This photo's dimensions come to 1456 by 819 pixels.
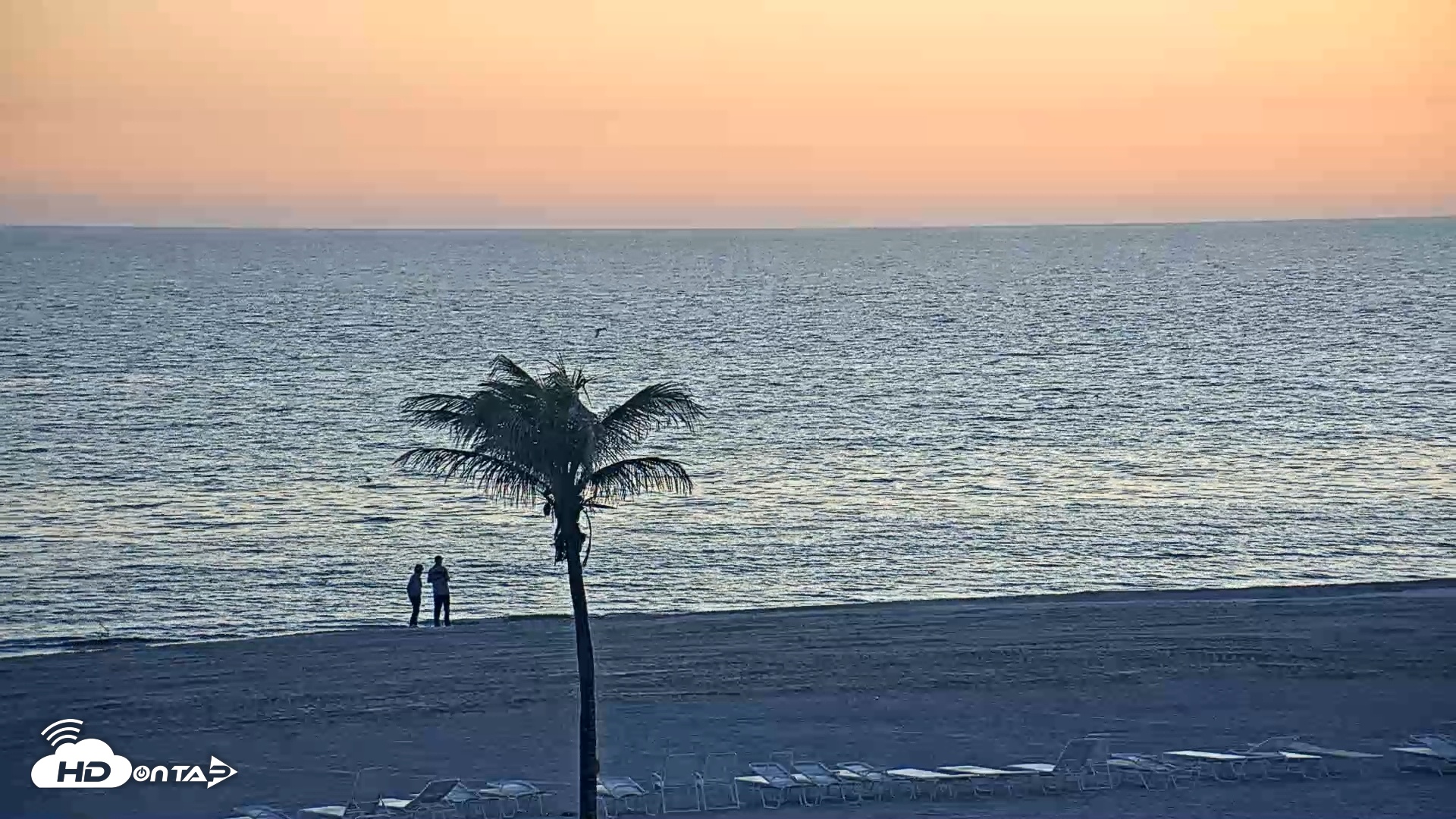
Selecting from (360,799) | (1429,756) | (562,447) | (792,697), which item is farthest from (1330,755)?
(360,799)

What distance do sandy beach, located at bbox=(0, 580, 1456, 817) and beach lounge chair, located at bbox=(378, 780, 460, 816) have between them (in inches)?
39.3

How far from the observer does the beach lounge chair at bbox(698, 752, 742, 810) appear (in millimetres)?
19031

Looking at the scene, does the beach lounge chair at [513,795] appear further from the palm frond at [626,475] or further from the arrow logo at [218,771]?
the palm frond at [626,475]

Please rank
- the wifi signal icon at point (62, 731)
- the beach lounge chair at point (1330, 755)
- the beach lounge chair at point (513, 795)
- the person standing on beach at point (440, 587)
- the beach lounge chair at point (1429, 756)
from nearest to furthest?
the beach lounge chair at point (513, 795) → the beach lounge chair at point (1429, 756) → the beach lounge chair at point (1330, 755) → the wifi signal icon at point (62, 731) → the person standing on beach at point (440, 587)

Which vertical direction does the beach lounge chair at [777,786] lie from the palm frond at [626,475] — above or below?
below

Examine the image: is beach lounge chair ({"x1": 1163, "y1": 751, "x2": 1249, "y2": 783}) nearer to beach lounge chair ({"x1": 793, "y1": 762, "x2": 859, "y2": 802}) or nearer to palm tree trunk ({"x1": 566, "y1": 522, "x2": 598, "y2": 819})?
beach lounge chair ({"x1": 793, "y1": 762, "x2": 859, "y2": 802})

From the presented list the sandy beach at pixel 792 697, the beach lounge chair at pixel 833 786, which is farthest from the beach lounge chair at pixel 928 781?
the beach lounge chair at pixel 833 786

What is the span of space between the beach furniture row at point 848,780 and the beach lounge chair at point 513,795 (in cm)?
2

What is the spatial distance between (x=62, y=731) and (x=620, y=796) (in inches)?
347

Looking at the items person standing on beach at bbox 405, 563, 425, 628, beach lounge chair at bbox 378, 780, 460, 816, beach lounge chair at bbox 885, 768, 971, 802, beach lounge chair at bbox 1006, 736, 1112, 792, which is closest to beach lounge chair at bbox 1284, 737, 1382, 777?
beach lounge chair at bbox 1006, 736, 1112, 792

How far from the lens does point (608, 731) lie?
22188mm

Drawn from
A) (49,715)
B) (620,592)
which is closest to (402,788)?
(49,715)

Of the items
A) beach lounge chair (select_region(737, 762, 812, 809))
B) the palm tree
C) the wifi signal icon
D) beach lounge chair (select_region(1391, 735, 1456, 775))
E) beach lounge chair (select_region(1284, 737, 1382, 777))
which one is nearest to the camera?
the palm tree

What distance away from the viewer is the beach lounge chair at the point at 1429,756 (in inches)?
774
